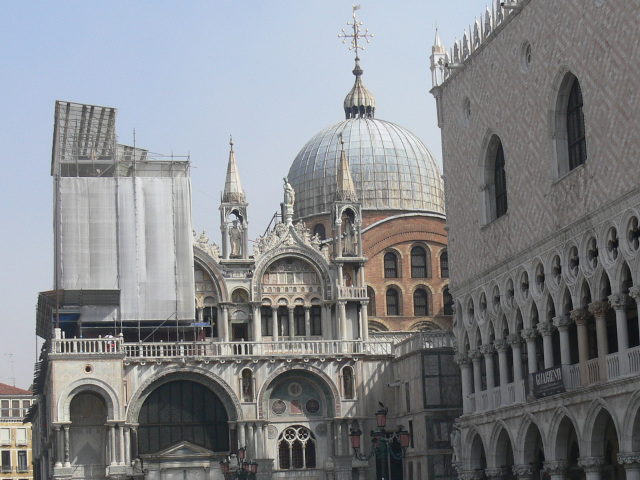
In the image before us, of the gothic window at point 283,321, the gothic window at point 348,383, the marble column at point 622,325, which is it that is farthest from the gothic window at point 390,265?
the marble column at point 622,325

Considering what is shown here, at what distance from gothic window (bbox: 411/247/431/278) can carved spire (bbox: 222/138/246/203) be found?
9.87 meters

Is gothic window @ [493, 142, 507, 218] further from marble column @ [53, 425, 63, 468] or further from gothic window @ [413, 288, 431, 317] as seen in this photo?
gothic window @ [413, 288, 431, 317]

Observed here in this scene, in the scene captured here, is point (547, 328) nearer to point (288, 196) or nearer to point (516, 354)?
point (516, 354)

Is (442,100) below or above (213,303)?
above

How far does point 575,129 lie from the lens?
35.2 m

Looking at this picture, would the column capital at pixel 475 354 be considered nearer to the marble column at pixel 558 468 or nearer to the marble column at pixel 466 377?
the marble column at pixel 466 377

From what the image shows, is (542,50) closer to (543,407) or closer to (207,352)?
(543,407)

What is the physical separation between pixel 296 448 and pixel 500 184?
13.9 metres

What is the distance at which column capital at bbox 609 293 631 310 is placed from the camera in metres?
32.0

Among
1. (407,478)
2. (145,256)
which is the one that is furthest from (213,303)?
(407,478)

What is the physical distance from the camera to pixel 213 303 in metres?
51.7

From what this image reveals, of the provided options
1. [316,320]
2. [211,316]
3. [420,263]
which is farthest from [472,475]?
[420,263]

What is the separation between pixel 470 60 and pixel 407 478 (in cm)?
1566

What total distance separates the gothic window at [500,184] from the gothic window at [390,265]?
61.9ft
